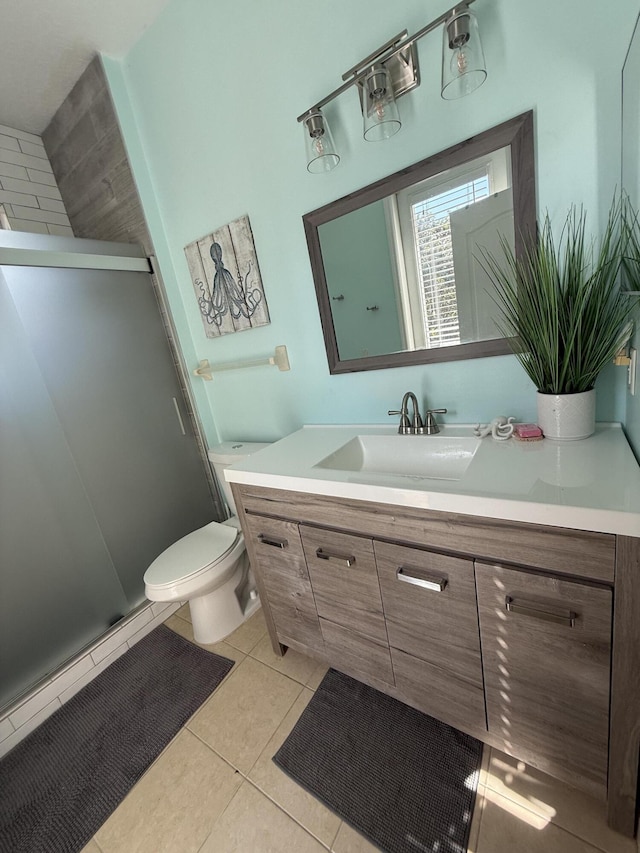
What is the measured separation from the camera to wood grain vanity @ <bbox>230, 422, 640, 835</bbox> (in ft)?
2.37

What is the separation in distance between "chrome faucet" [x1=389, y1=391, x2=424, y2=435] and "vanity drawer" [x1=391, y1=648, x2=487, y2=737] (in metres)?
0.72

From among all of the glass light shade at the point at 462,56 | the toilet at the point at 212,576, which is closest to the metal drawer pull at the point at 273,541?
the toilet at the point at 212,576

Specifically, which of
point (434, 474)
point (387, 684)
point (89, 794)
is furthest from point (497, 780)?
point (89, 794)

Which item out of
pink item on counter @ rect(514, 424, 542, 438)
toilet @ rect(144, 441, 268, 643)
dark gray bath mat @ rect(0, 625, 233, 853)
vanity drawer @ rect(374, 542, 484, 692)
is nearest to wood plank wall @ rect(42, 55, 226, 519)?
Answer: toilet @ rect(144, 441, 268, 643)

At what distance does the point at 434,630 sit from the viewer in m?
0.98

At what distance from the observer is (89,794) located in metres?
1.20

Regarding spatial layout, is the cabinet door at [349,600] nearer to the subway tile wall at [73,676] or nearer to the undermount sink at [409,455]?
the undermount sink at [409,455]

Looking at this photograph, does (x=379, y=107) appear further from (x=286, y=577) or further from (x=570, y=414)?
(x=286, y=577)

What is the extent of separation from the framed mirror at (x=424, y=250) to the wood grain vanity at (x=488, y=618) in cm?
65

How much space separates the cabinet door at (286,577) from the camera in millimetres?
1224

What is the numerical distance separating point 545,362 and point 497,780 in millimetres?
1211

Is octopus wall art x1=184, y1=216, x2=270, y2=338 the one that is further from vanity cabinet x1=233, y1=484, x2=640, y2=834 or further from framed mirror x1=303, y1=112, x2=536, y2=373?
vanity cabinet x1=233, y1=484, x2=640, y2=834

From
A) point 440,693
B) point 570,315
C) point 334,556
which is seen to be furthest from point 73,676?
point 570,315

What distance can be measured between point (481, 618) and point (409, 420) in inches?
26.6
